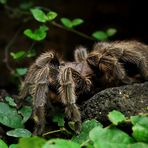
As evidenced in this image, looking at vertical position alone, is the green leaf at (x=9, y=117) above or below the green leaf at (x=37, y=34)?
below

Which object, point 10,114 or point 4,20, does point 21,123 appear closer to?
point 10,114

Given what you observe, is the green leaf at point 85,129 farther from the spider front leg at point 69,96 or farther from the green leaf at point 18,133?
the green leaf at point 18,133

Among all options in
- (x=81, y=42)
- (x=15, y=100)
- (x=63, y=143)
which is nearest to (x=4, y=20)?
(x=81, y=42)

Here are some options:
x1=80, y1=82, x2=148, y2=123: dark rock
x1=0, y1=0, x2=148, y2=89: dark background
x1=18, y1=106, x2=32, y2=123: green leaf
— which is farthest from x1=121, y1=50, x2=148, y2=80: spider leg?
x1=0, y1=0, x2=148, y2=89: dark background

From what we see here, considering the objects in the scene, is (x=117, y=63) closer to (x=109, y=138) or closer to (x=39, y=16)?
(x=39, y=16)

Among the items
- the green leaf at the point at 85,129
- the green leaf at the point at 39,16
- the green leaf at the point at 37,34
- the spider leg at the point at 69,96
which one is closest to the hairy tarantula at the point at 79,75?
the spider leg at the point at 69,96

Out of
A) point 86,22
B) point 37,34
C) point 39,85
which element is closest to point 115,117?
point 39,85

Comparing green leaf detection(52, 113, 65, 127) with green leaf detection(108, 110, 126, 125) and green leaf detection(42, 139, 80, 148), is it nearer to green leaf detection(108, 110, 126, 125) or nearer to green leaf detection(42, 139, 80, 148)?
green leaf detection(108, 110, 126, 125)
